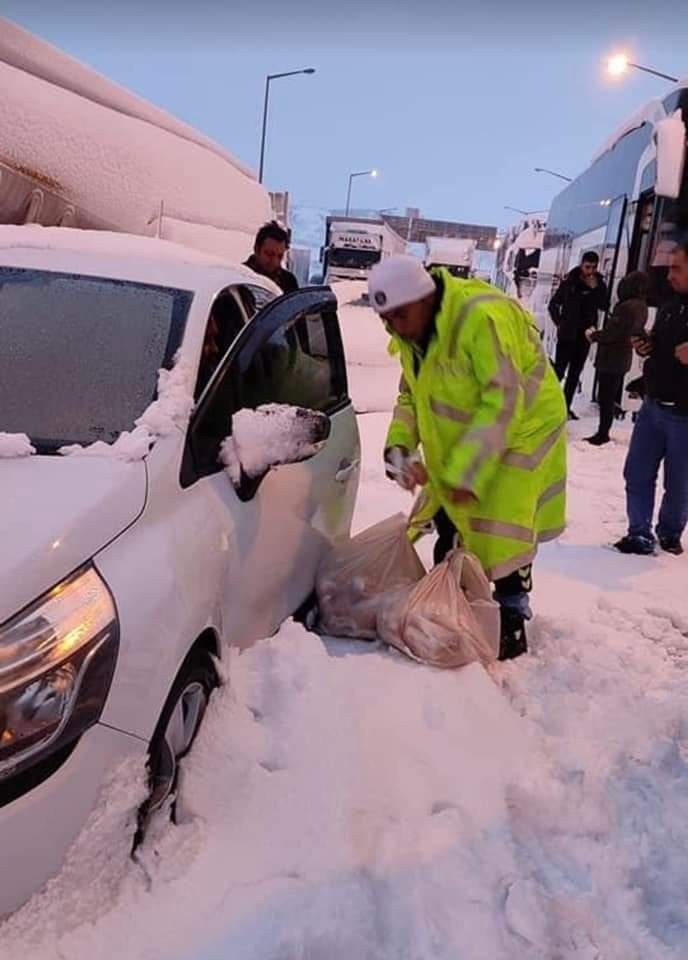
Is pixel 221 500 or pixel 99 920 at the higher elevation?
pixel 221 500

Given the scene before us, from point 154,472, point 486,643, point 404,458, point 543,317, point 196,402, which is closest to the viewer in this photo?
point 154,472

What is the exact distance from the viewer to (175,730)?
219cm

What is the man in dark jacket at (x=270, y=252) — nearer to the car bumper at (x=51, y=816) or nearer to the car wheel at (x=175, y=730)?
the car wheel at (x=175, y=730)

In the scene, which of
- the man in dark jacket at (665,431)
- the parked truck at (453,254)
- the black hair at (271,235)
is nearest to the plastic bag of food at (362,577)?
the man in dark jacket at (665,431)

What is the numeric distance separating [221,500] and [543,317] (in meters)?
18.2

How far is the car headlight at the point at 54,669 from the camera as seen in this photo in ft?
5.43

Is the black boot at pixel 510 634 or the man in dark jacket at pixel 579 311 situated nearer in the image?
the black boot at pixel 510 634

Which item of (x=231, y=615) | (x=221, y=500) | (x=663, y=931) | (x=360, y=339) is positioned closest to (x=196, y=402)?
(x=221, y=500)

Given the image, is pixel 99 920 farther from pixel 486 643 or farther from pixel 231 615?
pixel 486 643

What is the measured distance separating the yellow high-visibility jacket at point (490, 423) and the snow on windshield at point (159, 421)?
1.08 meters

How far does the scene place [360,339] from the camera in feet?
39.3

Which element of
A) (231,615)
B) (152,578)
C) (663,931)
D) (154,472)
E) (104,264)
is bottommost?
(663,931)

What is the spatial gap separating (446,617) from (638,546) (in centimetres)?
269

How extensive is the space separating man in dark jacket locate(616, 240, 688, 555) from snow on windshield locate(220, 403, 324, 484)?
10.0ft
